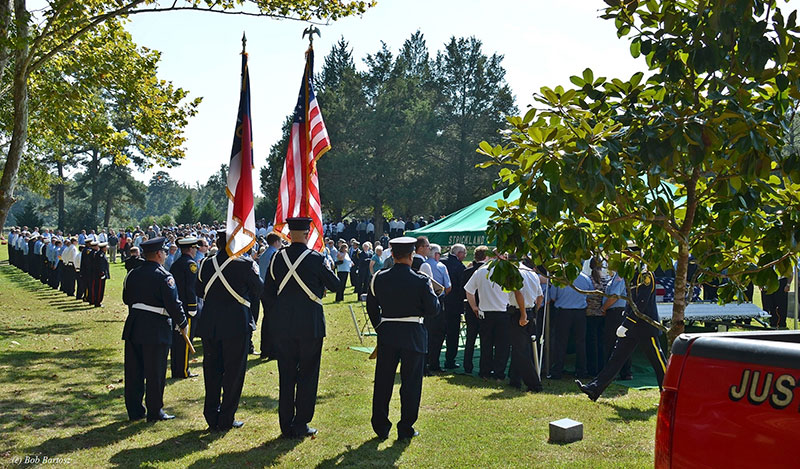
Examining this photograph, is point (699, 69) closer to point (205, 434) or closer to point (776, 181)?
point (776, 181)

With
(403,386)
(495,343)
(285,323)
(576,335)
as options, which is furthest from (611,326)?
(285,323)

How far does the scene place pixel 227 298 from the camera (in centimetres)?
780

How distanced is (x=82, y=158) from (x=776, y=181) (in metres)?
78.5

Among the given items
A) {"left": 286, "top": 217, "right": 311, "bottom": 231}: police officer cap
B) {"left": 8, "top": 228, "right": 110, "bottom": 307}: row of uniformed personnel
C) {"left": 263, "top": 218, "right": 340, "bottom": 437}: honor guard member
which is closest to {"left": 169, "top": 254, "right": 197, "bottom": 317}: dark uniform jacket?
{"left": 286, "top": 217, "right": 311, "bottom": 231}: police officer cap

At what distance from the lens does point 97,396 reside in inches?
379

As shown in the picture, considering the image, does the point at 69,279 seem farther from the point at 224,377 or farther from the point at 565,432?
the point at 565,432

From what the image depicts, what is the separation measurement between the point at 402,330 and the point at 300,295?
3.63 ft

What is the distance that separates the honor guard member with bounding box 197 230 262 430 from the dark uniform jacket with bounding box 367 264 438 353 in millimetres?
1524

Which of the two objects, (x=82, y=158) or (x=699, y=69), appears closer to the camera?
(x=699, y=69)

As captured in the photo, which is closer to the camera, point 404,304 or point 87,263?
point 404,304

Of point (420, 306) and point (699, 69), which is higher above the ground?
point (699, 69)

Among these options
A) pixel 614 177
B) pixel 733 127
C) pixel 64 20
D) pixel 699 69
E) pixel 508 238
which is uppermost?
pixel 64 20

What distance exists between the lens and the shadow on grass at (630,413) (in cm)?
834

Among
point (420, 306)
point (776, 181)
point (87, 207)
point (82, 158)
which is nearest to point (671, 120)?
point (776, 181)
